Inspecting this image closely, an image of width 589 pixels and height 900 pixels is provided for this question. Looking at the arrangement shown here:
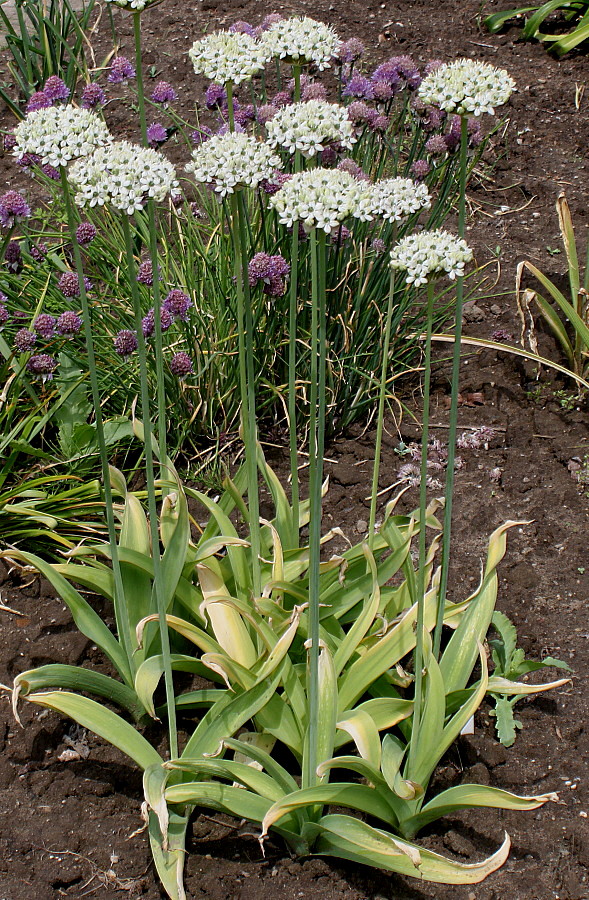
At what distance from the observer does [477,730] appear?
8.11 ft

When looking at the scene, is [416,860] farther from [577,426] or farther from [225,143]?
[577,426]

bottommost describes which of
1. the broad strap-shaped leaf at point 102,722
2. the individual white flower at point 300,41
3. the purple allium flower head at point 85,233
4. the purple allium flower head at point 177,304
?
the broad strap-shaped leaf at point 102,722

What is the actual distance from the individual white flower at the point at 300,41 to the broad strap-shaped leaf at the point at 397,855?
1.82 m

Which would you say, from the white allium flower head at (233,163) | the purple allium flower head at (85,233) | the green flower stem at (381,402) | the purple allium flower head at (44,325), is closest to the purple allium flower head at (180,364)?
the purple allium flower head at (44,325)

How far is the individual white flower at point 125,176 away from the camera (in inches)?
67.5

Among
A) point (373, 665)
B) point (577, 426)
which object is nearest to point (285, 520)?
point (373, 665)

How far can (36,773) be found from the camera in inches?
93.0

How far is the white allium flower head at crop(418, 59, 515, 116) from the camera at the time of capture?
1.70 m

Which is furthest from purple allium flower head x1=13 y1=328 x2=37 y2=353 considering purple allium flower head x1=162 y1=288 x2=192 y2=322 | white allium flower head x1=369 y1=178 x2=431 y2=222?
white allium flower head x1=369 y1=178 x2=431 y2=222

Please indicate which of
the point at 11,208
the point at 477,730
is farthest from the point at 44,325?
the point at 477,730

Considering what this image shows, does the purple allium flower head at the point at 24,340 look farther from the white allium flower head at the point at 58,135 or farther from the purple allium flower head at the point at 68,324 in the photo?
the white allium flower head at the point at 58,135

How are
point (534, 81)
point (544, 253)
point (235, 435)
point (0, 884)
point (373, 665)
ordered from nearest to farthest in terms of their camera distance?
point (0, 884), point (373, 665), point (235, 435), point (544, 253), point (534, 81)

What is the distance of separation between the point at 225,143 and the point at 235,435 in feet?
6.01

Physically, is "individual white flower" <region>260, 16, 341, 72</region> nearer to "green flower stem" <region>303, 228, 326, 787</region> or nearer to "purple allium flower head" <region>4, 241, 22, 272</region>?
"green flower stem" <region>303, 228, 326, 787</region>
